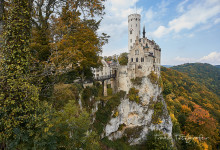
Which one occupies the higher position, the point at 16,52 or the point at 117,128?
the point at 16,52

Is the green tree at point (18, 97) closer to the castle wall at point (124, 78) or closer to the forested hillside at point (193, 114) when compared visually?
the castle wall at point (124, 78)

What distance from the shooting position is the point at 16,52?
489 cm

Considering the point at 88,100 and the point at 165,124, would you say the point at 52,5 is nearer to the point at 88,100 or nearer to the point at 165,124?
the point at 88,100

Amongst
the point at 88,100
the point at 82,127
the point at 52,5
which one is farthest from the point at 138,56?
the point at 82,127

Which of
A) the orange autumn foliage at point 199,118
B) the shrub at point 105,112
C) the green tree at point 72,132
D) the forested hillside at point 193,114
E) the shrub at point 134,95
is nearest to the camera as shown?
the green tree at point 72,132

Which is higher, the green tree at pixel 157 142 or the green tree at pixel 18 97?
the green tree at pixel 18 97

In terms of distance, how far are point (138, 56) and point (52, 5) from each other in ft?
65.9

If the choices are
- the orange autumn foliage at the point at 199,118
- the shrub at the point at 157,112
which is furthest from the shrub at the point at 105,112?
the orange autumn foliage at the point at 199,118

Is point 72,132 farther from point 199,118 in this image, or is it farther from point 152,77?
point 199,118

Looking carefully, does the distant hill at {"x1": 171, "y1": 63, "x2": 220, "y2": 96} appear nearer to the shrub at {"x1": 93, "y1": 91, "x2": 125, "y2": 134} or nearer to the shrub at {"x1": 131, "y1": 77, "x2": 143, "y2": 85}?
the shrub at {"x1": 131, "y1": 77, "x2": 143, "y2": 85}

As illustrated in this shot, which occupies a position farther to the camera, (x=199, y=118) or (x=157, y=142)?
(x=199, y=118)

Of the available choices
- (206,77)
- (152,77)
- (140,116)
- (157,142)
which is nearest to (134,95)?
(140,116)

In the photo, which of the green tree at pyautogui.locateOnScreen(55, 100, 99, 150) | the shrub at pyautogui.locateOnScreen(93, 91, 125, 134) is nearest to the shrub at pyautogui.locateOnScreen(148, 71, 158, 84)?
the shrub at pyautogui.locateOnScreen(93, 91, 125, 134)

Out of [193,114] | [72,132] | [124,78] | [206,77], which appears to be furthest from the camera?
[206,77]
